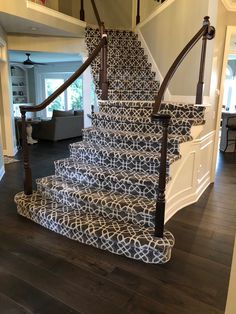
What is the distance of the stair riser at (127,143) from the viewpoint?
115 inches

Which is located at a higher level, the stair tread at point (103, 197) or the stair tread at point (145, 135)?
the stair tread at point (145, 135)

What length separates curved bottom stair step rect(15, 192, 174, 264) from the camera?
217 centimetres

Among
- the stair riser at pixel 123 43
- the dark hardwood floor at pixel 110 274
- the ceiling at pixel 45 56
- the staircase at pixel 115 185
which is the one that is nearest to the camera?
the dark hardwood floor at pixel 110 274

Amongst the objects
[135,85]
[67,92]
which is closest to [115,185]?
[135,85]

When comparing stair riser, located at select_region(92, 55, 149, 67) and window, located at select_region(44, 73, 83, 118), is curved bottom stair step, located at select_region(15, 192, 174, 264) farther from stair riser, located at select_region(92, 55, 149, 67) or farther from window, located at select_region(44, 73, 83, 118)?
window, located at select_region(44, 73, 83, 118)

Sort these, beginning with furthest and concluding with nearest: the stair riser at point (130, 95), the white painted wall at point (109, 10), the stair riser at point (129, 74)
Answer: the white painted wall at point (109, 10) → the stair riser at point (129, 74) → the stair riser at point (130, 95)

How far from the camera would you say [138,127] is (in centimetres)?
343

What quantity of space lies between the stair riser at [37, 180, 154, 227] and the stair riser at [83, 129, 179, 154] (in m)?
0.89

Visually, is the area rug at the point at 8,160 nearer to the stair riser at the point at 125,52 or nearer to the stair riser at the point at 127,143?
the stair riser at the point at 127,143

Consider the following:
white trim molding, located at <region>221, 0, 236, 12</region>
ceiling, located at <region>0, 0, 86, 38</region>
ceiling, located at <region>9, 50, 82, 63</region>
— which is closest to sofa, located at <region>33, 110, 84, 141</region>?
ceiling, located at <region>9, 50, 82, 63</region>

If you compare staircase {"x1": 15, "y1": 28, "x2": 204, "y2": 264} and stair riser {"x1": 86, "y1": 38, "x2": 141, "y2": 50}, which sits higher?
stair riser {"x1": 86, "y1": 38, "x2": 141, "y2": 50}

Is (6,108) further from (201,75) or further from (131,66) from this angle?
(201,75)

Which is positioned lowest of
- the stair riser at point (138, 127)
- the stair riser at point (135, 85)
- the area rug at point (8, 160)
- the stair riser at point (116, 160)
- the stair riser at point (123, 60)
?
the area rug at point (8, 160)

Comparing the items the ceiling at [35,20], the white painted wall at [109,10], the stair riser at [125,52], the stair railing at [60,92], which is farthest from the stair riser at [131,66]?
the white painted wall at [109,10]
